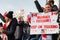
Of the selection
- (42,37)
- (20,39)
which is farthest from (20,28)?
(42,37)

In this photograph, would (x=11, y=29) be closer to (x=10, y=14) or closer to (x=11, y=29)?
(x=11, y=29)

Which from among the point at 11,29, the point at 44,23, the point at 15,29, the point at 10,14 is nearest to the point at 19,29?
the point at 15,29

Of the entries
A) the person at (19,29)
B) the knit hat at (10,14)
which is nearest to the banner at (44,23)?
the person at (19,29)

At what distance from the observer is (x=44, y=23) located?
8.45 m

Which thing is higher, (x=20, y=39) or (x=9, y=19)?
(x=9, y=19)

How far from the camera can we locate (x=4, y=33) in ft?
30.3

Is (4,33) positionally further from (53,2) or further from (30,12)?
(53,2)

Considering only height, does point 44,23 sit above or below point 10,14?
below

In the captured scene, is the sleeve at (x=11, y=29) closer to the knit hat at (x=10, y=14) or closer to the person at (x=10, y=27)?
the person at (x=10, y=27)

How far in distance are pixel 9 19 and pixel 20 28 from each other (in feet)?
1.31

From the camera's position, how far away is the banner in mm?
8258

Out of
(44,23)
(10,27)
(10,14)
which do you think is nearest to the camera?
(44,23)

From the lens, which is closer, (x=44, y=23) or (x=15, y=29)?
(x=44, y=23)

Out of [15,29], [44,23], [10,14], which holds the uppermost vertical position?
[10,14]
